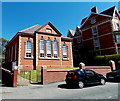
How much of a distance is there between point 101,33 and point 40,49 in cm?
1771

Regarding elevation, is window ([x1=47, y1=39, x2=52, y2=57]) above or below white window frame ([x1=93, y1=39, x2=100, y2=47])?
below

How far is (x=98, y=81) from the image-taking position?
35.8 ft

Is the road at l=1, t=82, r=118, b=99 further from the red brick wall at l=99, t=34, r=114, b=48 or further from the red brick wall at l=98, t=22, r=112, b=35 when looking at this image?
the red brick wall at l=98, t=22, r=112, b=35

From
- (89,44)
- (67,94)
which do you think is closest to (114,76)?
(67,94)

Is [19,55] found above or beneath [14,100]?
above

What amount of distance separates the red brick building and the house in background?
33.5ft

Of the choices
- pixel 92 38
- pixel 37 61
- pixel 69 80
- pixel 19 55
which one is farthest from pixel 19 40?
pixel 92 38

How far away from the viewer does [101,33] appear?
29.4m

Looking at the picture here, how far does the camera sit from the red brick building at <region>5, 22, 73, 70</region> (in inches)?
765

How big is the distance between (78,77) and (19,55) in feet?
41.3

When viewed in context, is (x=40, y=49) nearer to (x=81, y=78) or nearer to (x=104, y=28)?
(x=81, y=78)

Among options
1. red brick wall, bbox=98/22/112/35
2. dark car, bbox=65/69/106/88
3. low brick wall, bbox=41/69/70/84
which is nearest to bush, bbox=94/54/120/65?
red brick wall, bbox=98/22/112/35

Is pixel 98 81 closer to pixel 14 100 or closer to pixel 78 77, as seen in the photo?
pixel 78 77

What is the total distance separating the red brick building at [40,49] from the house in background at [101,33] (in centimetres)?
1022
